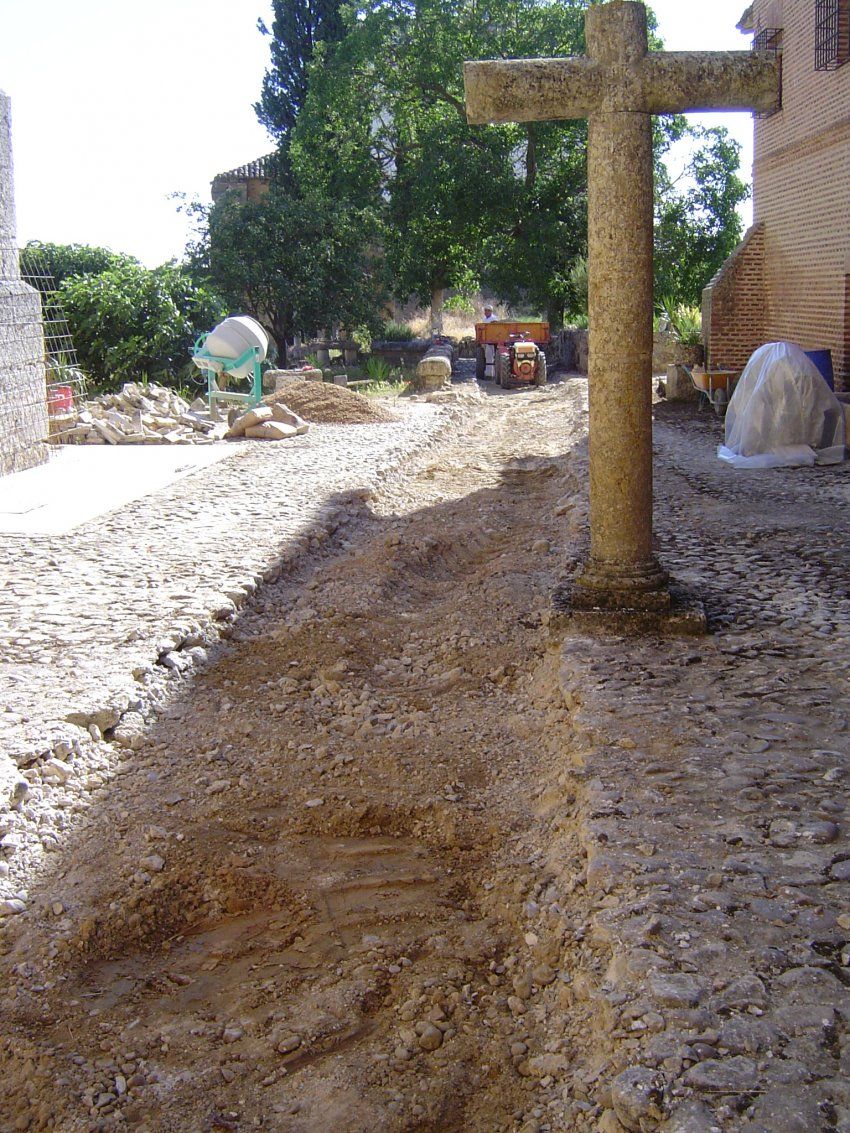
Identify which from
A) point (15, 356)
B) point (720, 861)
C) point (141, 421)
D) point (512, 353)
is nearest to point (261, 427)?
point (141, 421)

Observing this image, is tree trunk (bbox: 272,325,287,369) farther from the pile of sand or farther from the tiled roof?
the tiled roof

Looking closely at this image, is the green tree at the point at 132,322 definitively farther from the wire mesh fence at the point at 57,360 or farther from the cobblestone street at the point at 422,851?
the cobblestone street at the point at 422,851

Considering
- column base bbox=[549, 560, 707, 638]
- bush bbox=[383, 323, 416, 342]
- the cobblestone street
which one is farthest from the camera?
bush bbox=[383, 323, 416, 342]

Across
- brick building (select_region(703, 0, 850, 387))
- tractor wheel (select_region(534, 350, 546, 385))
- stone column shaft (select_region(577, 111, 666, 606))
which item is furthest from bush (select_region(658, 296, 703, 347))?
stone column shaft (select_region(577, 111, 666, 606))

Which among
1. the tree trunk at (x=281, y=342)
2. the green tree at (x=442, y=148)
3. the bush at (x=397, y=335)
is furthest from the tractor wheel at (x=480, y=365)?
the bush at (x=397, y=335)

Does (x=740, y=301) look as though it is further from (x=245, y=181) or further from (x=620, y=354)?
(x=245, y=181)

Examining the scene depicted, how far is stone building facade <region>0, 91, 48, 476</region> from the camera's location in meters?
12.0

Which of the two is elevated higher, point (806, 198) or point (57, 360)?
point (806, 198)

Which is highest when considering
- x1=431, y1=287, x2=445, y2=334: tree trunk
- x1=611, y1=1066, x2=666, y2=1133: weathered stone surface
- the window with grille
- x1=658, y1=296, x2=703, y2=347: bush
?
the window with grille

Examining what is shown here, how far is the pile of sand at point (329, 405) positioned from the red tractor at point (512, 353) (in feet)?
18.1

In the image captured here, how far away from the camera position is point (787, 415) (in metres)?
11.7

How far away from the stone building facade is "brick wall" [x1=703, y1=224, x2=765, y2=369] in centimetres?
943

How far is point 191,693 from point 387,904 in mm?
2249

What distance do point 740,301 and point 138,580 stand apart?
11.6 meters
